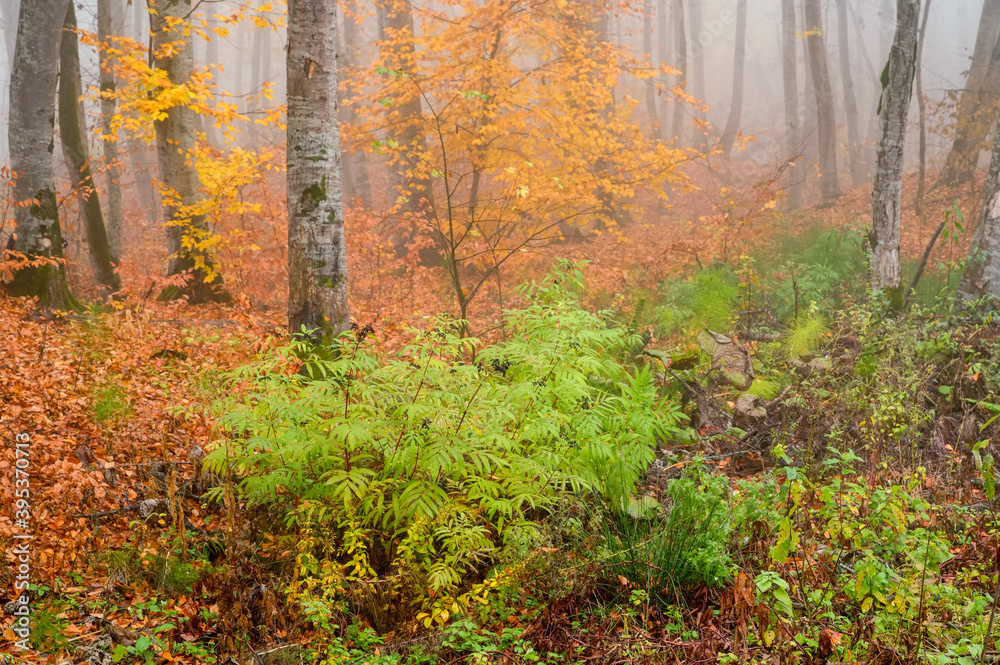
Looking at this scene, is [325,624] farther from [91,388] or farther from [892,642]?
[91,388]

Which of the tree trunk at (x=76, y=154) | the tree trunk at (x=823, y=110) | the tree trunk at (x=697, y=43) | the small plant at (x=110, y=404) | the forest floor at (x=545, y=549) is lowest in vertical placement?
the forest floor at (x=545, y=549)

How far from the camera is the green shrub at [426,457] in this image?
3.36m

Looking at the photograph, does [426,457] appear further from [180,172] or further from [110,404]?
[180,172]

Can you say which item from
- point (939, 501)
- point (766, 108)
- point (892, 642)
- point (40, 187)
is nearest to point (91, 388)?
point (40, 187)

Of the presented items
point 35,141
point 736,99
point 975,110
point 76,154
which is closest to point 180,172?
point 76,154

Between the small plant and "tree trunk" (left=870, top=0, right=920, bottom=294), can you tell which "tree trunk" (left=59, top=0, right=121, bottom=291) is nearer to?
the small plant

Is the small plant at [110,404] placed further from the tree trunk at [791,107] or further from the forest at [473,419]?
the tree trunk at [791,107]

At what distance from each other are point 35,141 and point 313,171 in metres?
4.08

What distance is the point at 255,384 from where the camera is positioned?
3971 mm

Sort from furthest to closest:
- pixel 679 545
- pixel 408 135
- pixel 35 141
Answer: pixel 408 135 → pixel 35 141 → pixel 679 545

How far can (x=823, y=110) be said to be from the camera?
15844mm

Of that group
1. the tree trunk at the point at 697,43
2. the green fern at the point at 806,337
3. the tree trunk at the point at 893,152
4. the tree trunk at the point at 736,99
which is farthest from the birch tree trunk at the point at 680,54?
the green fern at the point at 806,337

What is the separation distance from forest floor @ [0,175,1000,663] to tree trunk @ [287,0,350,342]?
58cm

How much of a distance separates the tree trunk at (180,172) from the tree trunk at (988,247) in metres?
10.1
